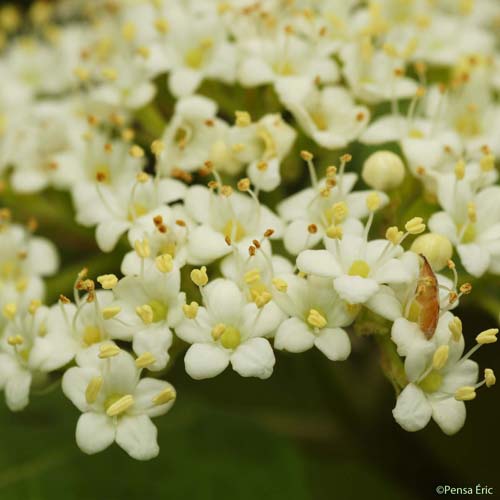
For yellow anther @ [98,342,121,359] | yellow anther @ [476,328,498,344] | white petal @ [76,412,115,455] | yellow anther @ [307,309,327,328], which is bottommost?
white petal @ [76,412,115,455]

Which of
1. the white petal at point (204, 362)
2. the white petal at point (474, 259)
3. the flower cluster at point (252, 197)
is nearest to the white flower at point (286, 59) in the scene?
the flower cluster at point (252, 197)

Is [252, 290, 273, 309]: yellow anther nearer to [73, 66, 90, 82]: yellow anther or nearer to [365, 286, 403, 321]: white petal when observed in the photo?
[365, 286, 403, 321]: white petal

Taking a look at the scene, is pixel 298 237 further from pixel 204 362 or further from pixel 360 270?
pixel 204 362

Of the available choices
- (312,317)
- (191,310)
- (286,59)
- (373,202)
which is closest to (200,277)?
(191,310)

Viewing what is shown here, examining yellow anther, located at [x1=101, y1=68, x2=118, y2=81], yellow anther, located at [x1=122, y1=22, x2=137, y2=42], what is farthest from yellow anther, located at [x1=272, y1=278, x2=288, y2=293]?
yellow anther, located at [x1=122, y1=22, x2=137, y2=42]

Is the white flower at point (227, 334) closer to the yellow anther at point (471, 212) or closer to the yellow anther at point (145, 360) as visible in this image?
the yellow anther at point (145, 360)

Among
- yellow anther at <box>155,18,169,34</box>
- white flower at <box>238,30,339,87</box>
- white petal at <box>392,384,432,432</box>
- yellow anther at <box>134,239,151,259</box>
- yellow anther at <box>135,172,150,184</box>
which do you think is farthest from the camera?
yellow anther at <box>155,18,169,34</box>
